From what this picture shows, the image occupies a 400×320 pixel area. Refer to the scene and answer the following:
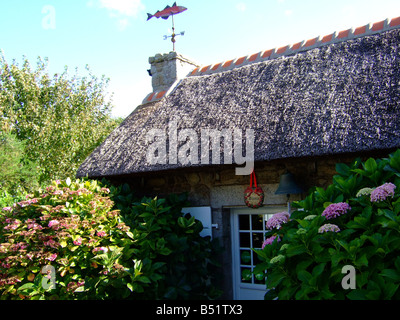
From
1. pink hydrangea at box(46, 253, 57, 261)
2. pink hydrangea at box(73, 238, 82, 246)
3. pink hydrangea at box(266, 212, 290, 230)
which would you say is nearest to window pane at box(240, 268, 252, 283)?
pink hydrangea at box(266, 212, 290, 230)

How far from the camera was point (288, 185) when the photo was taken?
3994 millimetres

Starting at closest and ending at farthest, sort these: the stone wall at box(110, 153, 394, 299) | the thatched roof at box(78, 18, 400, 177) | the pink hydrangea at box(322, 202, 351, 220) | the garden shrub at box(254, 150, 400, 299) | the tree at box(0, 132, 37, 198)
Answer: the garden shrub at box(254, 150, 400, 299) < the pink hydrangea at box(322, 202, 351, 220) < the thatched roof at box(78, 18, 400, 177) < the stone wall at box(110, 153, 394, 299) < the tree at box(0, 132, 37, 198)

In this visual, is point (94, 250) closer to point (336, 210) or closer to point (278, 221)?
point (278, 221)

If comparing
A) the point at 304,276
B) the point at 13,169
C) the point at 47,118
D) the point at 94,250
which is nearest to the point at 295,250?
the point at 304,276

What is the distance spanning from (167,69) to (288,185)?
384 cm

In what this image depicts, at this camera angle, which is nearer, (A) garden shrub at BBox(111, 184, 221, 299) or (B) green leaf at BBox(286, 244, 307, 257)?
(B) green leaf at BBox(286, 244, 307, 257)

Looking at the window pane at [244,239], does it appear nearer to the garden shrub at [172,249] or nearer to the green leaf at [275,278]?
the garden shrub at [172,249]

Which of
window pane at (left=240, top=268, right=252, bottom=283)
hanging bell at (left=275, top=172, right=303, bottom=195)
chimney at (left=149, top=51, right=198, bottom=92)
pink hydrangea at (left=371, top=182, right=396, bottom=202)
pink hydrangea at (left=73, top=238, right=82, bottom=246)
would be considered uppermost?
chimney at (left=149, top=51, right=198, bottom=92)

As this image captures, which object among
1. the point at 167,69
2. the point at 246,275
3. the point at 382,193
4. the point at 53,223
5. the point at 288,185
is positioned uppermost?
the point at 167,69

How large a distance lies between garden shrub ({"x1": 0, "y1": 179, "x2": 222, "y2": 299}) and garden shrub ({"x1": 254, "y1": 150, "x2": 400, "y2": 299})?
1584 millimetres

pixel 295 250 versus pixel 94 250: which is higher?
pixel 295 250

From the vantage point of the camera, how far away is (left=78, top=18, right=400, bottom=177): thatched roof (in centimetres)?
369

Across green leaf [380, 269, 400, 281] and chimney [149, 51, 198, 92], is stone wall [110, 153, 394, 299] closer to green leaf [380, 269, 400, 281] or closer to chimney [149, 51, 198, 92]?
green leaf [380, 269, 400, 281]

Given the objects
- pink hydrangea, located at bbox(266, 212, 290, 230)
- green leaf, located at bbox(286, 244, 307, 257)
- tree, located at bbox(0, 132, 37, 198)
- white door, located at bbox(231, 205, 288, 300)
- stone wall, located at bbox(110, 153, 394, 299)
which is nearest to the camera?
green leaf, located at bbox(286, 244, 307, 257)
